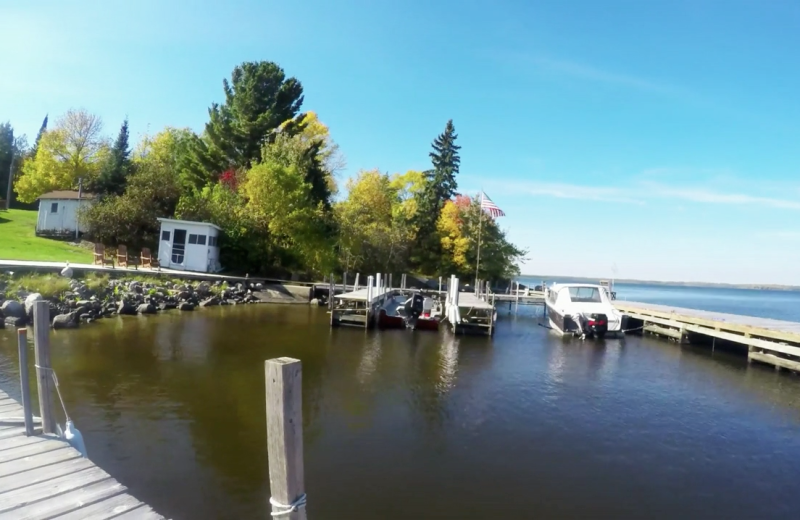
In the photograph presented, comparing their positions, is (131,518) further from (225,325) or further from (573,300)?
(573,300)

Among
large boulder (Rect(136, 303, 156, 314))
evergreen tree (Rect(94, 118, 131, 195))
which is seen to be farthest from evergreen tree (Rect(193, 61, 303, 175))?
large boulder (Rect(136, 303, 156, 314))

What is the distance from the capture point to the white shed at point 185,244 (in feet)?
102

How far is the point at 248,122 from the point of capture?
4209cm

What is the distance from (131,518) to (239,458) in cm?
371

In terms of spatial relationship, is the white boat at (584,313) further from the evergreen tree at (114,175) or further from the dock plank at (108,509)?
the evergreen tree at (114,175)

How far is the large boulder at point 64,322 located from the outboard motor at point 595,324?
72.0ft

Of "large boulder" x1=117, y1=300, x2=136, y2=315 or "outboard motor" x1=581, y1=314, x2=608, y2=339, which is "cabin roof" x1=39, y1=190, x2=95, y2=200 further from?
"outboard motor" x1=581, y1=314, x2=608, y2=339

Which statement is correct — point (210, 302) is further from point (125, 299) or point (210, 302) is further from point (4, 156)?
point (4, 156)

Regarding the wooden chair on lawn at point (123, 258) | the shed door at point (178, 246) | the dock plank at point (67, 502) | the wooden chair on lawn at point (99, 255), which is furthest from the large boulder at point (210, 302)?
the dock plank at point (67, 502)

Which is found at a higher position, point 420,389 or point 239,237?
point 239,237

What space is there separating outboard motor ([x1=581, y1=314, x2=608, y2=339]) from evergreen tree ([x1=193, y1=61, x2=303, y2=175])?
2986 cm

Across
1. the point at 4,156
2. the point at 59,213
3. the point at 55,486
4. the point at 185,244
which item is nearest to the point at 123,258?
the point at 185,244

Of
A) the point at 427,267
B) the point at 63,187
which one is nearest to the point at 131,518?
the point at 427,267

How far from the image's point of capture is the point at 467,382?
14039 mm
